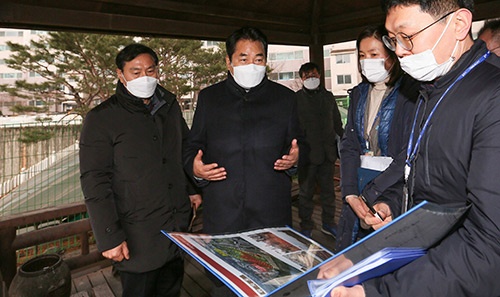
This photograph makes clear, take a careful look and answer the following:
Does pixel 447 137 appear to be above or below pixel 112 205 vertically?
above

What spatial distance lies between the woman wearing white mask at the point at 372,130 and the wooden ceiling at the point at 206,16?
2.26 meters

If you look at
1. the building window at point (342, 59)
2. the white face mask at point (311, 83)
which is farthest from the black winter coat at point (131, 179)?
the building window at point (342, 59)

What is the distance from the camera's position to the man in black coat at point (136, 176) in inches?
74.7

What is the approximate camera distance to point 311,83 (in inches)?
178

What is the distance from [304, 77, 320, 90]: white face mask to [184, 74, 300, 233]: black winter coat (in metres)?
2.61

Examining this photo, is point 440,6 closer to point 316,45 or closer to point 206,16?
point 206,16

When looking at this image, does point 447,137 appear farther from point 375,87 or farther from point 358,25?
point 358,25

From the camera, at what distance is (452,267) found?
776mm

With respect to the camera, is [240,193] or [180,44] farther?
[180,44]

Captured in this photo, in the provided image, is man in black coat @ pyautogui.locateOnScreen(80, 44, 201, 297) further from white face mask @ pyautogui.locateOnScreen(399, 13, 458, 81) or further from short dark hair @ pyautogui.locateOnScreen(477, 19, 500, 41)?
short dark hair @ pyautogui.locateOnScreen(477, 19, 500, 41)

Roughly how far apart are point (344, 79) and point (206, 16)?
28.3m

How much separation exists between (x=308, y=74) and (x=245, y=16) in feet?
3.87

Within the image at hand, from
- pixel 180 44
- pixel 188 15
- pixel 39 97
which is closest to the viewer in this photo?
pixel 188 15

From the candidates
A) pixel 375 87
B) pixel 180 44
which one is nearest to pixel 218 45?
pixel 180 44
